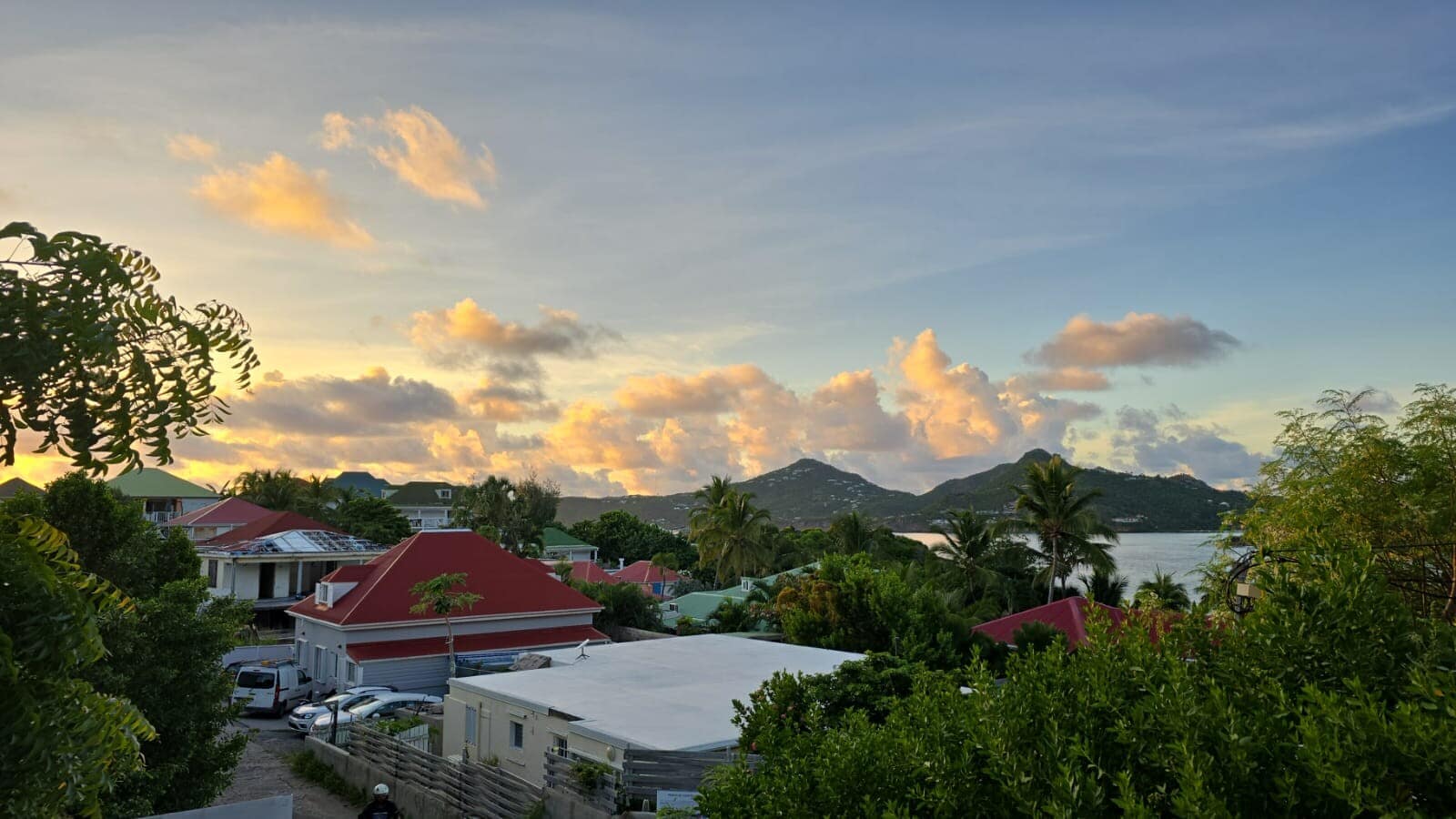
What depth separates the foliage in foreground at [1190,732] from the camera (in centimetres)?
374

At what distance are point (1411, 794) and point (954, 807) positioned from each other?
6.48 ft

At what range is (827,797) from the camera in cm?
525

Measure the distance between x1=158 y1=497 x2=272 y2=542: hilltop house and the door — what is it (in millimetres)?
13839

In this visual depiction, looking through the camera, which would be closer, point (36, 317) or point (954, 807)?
point (36, 317)

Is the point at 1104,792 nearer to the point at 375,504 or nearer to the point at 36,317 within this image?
the point at 36,317

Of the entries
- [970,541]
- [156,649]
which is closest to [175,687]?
[156,649]

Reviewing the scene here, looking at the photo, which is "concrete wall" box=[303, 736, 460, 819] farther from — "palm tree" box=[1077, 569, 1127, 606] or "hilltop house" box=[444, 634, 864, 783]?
"palm tree" box=[1077, 569, 1127, 606]

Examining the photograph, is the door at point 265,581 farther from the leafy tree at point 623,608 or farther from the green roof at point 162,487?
the green roof at point 162,487

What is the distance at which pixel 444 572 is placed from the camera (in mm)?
33812

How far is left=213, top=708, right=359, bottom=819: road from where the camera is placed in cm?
1767

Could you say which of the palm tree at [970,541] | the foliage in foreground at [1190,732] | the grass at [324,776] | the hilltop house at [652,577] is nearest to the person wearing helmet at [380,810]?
the grass at [324,776]

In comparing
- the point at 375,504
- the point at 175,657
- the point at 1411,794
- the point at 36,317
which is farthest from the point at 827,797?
the point at 375,504

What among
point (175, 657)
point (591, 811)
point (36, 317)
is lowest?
point (591, 811)

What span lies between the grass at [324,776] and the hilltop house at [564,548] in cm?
5919
